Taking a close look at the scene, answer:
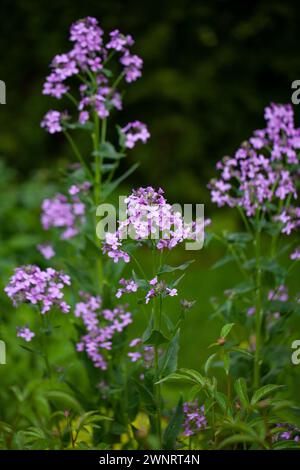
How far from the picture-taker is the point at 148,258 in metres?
5.29

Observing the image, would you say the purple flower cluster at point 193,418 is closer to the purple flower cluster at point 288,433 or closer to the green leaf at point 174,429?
the green leaf at point 174,429

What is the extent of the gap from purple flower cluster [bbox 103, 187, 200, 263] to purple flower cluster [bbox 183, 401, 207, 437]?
54cm

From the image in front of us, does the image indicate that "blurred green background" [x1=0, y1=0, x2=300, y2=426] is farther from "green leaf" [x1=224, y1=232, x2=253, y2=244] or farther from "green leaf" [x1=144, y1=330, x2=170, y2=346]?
"green leaf" [x1=144, y1=330, x2=170, y2=346]

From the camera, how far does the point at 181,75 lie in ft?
18.1

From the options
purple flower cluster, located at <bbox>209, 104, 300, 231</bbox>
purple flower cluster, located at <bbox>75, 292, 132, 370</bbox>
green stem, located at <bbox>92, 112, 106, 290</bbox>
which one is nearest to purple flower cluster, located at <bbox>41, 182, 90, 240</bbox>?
green stem, located at <bbox>92, 112, 106, 290</bbox>

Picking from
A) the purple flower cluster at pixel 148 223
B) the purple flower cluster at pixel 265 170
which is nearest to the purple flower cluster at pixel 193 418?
the purple flower cluster at pixel 148 223

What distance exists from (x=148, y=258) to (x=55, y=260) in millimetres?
2196

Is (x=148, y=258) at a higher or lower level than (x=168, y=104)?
lower

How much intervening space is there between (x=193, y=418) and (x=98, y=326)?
1.77ft

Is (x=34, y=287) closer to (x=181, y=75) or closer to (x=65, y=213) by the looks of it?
(x=65, y=213)

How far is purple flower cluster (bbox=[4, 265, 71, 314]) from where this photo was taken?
184cm

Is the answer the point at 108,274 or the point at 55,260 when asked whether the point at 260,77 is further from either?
the point at 108,274

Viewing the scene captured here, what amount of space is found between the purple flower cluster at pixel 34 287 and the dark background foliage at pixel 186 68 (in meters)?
3.69
